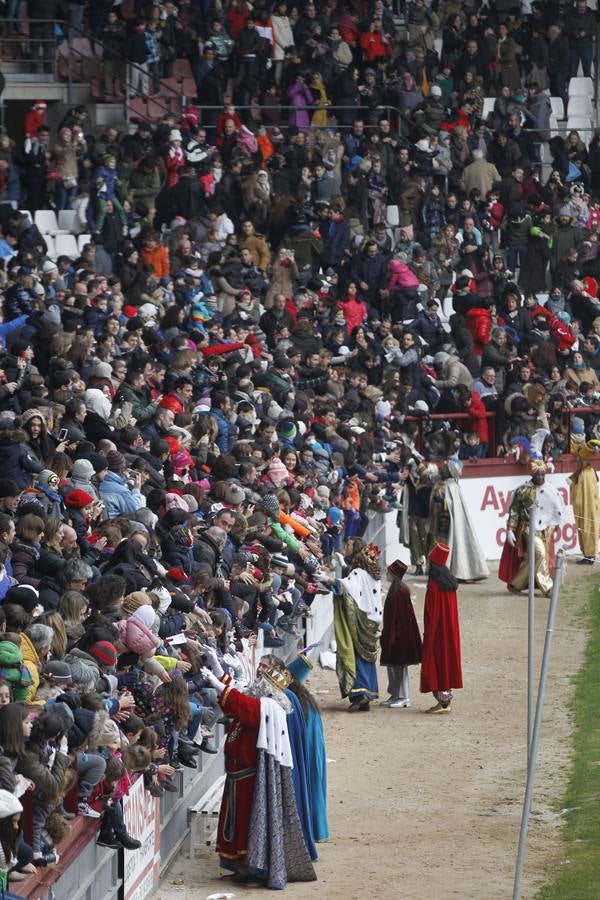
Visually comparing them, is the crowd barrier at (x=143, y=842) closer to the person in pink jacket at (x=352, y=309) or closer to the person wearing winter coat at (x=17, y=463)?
the person wearing winter coat at (x=17, y=463)

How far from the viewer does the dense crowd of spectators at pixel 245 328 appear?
14133 millimetres

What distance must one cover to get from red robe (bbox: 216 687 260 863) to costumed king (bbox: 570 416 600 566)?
16.1m

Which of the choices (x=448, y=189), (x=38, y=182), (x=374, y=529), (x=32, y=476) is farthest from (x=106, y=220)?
(x=32, y=476)

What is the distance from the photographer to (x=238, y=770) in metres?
15.2

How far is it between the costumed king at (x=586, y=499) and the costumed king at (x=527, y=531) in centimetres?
234

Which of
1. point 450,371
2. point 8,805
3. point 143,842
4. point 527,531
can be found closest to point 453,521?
point 527,531

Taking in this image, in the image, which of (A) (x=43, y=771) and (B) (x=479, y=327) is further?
(B) (x=479, y=327)

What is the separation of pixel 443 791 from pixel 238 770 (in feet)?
13.4

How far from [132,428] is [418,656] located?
4.34 metres

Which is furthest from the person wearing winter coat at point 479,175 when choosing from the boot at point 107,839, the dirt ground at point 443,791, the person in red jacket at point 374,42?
the boot at point 107,839

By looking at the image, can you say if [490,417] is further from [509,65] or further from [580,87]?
[580,87]

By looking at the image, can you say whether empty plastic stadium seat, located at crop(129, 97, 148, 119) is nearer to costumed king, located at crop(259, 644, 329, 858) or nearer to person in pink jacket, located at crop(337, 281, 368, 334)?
person in pink jacket, located at crop(337, 281, 368, 334)

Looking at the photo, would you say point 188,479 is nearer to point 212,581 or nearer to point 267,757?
point 212,581

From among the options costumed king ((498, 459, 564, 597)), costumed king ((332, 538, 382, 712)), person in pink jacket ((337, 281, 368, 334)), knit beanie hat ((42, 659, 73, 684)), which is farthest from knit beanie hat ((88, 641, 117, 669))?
person in pink jacket ((337, 281, 368, 334))
